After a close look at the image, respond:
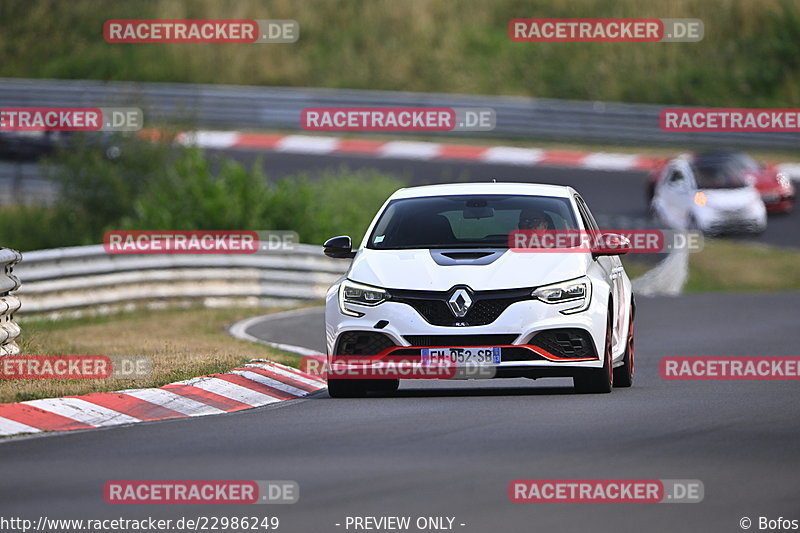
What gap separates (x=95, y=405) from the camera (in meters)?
11.4

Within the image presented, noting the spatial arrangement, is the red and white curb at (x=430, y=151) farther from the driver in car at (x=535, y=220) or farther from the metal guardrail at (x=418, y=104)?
the driver in car at (x=535, y=220)

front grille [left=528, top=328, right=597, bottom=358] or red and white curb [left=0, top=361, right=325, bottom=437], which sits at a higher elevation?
front grille [left=528, top=328, right=597, bottom=358]

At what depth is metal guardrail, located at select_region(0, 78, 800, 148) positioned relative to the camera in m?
41.3

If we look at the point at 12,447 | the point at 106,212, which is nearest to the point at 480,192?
the point at 12,447

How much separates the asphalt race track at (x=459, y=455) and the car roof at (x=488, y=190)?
4.87ft

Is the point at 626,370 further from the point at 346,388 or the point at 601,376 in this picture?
the point at 346,388

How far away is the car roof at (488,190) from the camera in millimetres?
13039

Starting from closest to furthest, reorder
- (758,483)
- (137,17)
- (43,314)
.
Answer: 1. (758,483)
2. (43,314)
3. (137,17)

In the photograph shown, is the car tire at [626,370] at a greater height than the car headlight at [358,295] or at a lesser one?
lesser

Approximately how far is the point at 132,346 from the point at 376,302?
517 cm

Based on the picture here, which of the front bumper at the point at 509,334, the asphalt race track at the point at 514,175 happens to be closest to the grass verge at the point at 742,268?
the asphalt race track at the point at 514,175

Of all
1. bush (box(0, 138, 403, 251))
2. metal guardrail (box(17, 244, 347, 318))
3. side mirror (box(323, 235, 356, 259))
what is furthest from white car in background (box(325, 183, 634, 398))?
bush (box(0, 138, 403, 251))

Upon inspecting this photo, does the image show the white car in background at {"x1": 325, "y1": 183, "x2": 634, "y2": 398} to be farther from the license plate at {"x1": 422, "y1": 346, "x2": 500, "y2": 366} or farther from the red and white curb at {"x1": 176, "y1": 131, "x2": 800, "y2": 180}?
the red and white curb at {"x1": 176, "y1": 131, "x2": 800, "y2": 180}

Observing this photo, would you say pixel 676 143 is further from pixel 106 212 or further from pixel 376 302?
pixel 376 302
